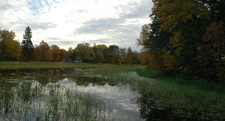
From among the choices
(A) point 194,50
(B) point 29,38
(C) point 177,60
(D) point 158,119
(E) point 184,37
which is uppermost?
(B) point 29,38

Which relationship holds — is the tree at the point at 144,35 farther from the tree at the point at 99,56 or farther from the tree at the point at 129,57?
the tree at the point at 129,57

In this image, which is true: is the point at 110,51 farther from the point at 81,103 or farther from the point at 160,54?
the point at 81,103

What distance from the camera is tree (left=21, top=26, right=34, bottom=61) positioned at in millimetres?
68312

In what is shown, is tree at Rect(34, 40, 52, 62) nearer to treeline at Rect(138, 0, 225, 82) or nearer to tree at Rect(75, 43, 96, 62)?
tree at Rect(75, 43, 96, 62)

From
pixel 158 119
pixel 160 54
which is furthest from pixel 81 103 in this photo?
pixel 160 54

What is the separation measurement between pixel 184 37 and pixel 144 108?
11.6m

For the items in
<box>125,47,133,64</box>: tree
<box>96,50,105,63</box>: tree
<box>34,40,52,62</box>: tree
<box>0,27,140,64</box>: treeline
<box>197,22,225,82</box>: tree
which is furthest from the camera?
<box>125,47,133,64</box>: tree

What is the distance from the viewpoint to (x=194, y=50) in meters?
16.1

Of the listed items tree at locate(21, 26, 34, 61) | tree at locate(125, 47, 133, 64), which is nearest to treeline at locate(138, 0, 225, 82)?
tree at locate(21, 26, 34, 61)

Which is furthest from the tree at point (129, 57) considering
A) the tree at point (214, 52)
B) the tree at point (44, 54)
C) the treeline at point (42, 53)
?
the tree at point (214, 52)

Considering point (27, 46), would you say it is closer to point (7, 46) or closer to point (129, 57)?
point (7, 46)

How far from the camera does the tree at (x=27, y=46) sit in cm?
6831

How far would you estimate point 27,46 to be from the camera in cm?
6931

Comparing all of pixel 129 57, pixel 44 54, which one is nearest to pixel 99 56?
pixel 129 57
